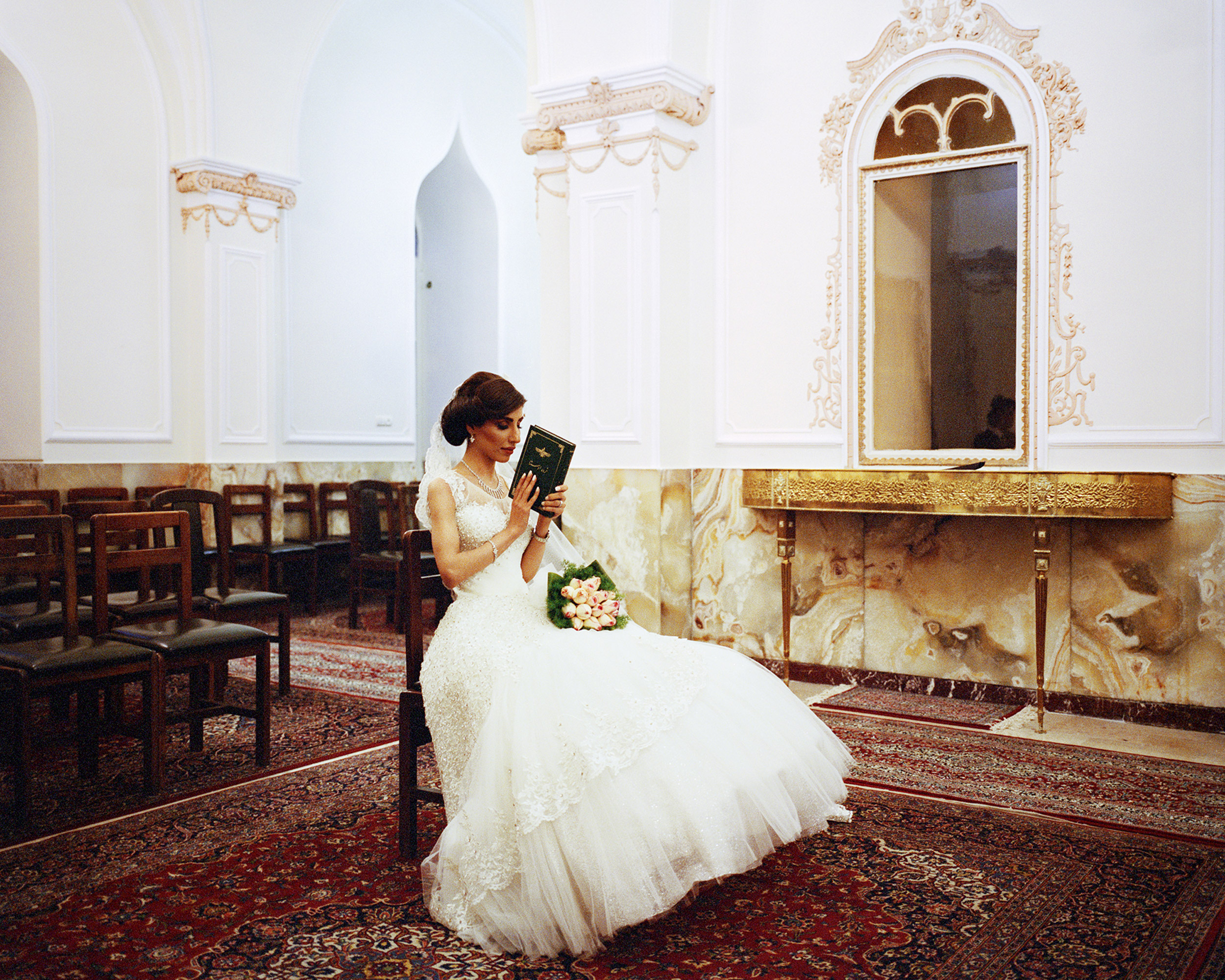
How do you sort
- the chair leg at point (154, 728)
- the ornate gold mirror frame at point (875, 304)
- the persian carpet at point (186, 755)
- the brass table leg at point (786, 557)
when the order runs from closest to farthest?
1. the persian carpet at point (186, 755)
2. the chair leg at point (154, 728)
3. the ornate gold mirror frame at point (875, 304)
4. the brass table leg at point (786, 557)

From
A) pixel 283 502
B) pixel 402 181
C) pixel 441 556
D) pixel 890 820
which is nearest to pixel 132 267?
pixel 283 502

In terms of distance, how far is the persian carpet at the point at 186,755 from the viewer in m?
3.88

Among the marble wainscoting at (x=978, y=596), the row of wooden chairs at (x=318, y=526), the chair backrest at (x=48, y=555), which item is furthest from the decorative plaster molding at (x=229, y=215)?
the chair backrest at (x=48, y=555)

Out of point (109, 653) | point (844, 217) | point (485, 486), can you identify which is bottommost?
point (109, 653)

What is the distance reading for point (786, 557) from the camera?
18.6 feet

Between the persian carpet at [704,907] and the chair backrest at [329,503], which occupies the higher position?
the chair backrest at [329,503]

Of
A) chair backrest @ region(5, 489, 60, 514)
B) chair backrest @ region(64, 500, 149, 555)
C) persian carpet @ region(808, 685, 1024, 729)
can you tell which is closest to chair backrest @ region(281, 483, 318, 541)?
chair backrest @ region(64, 500, 149, 555)

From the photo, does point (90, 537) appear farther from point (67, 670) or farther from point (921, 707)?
point (921, 707)

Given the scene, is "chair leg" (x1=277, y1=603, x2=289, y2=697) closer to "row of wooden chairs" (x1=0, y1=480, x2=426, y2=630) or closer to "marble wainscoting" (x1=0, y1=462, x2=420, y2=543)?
"row of wooden chairs" (x1=0, y1=480, x2=426, y2=630)

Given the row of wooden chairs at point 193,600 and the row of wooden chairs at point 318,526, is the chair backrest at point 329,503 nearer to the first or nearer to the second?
the row of wooden chairs at point 318,526

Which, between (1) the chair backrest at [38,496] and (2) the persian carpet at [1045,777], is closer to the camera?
(2) the persian carpet at [1045,777]

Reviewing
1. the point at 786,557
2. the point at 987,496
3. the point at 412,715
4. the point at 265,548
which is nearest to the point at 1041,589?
the point at 987,496

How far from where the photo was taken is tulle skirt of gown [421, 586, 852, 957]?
2.61m

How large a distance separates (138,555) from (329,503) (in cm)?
497
